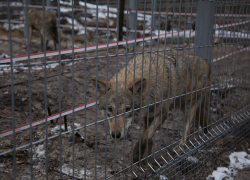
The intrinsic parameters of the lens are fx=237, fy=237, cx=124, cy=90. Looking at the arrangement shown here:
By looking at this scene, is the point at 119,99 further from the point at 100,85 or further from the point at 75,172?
the point at 75,172

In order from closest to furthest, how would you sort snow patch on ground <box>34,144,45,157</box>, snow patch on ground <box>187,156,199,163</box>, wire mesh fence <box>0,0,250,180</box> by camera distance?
wire mesh fence <box>0,0,250,180</box>, snow patch on ground <box>34,144,45,157</box>, snow patch on ground <box>187,156,199,163</box>

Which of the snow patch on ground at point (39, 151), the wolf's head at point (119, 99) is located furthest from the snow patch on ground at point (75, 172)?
the wolf's head at point (119, 99)

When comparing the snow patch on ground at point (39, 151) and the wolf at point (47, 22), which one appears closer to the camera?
the snow patch on ground at point (39, 151)

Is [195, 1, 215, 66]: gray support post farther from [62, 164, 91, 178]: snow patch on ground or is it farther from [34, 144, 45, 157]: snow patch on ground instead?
[34, 144, 45, 157]: snow patch on ground

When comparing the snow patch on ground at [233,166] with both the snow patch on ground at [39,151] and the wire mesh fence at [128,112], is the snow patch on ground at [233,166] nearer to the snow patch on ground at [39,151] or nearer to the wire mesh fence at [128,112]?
the wire mesh fence at [128,112]

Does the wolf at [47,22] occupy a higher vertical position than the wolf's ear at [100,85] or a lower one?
higher

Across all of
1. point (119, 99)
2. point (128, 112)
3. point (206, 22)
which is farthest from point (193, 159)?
point (206, 22)

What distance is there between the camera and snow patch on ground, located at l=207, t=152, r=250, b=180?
10.6 ft

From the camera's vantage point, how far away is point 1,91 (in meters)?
4.77

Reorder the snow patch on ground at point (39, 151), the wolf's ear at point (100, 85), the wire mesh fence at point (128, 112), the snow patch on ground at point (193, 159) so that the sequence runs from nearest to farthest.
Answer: the wire mesh fence at point (128, 112) → the wolf's ear at point (100, 85) → the snow patch on ground at point (39, 151) → the snow patch on ground at point (193, 159)

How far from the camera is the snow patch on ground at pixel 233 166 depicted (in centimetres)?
323

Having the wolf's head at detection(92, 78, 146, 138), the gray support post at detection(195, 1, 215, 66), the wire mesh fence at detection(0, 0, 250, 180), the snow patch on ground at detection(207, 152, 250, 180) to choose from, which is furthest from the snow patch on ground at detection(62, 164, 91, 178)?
the gray support post at detection(195, 1, 215, 66)

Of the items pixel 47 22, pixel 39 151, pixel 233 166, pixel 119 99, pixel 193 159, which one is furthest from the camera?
pixel 47 22

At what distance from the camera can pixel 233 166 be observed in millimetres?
3506
